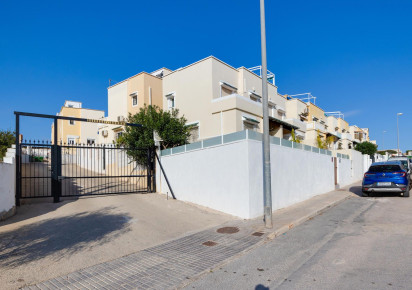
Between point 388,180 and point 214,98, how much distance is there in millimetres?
10738

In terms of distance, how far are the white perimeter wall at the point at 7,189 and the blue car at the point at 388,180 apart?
14752 millimetres

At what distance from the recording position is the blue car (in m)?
12.2

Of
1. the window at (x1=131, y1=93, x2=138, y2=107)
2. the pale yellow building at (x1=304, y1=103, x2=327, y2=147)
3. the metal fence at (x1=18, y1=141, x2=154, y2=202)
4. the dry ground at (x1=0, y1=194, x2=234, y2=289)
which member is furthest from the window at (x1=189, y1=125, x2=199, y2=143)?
the pale yellow building at (x1=304, y1=103, x2=327, y2=147)

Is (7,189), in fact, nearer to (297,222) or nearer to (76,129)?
(297,222)

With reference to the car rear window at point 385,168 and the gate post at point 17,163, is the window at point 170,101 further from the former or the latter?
the car rear window at point 385,168

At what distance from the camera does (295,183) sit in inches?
448

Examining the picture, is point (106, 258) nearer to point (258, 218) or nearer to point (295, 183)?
point (258, 218)

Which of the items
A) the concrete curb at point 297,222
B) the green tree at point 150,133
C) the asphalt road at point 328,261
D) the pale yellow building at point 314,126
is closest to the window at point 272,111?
the pale yellow building at point 314,126

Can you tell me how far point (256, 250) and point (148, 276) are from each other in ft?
8.07

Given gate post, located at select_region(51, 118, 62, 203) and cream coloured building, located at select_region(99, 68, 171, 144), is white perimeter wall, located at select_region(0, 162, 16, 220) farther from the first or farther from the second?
cream coloured building, located at select_region(99, 68, 171, 144)

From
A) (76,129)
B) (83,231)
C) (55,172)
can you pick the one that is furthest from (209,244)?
(76,129)

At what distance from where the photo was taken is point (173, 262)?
4949mm

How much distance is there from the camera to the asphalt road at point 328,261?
3996 mm

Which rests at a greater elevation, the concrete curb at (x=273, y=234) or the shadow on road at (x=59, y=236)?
the shadow on road at (x=59, y=236)
